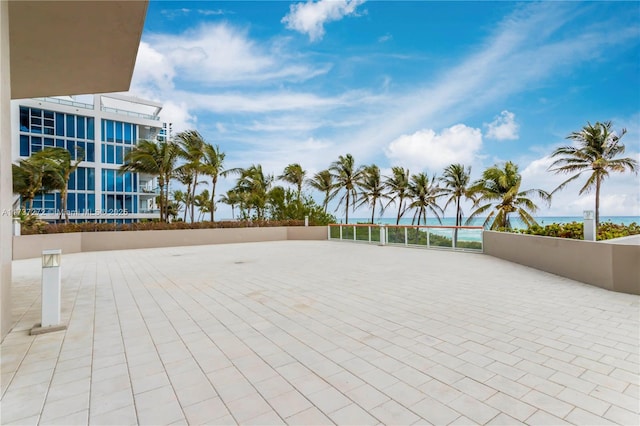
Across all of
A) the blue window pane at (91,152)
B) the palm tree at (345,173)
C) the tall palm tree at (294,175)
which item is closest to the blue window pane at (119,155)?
the blue window pane at (91,152)

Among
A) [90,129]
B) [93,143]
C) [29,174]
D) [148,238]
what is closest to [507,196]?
[148,238]

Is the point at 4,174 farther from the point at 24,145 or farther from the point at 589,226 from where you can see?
the point at 24,145

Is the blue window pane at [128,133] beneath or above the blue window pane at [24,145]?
above

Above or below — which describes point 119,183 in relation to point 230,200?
above

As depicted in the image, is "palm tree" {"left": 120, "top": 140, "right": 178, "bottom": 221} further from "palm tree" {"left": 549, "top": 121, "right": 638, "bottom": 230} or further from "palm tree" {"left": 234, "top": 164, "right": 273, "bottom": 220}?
"palm tree" {"left": 549, "top": 121, "right": 638, "bottom": 230}

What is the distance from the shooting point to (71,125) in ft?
84.7

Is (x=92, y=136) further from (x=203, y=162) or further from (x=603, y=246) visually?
(x=603, y=246)

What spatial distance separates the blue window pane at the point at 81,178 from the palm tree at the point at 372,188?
2310cm

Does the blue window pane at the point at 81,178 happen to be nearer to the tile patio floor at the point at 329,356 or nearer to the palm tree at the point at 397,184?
the tile patio floor at the point at 329,356

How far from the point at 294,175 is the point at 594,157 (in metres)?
19.2

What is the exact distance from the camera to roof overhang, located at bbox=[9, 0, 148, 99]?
4.10 meters

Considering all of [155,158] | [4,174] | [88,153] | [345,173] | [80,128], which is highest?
[80,128]

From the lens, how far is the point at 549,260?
7.32 meters

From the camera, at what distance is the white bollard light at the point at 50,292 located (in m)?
3.77
